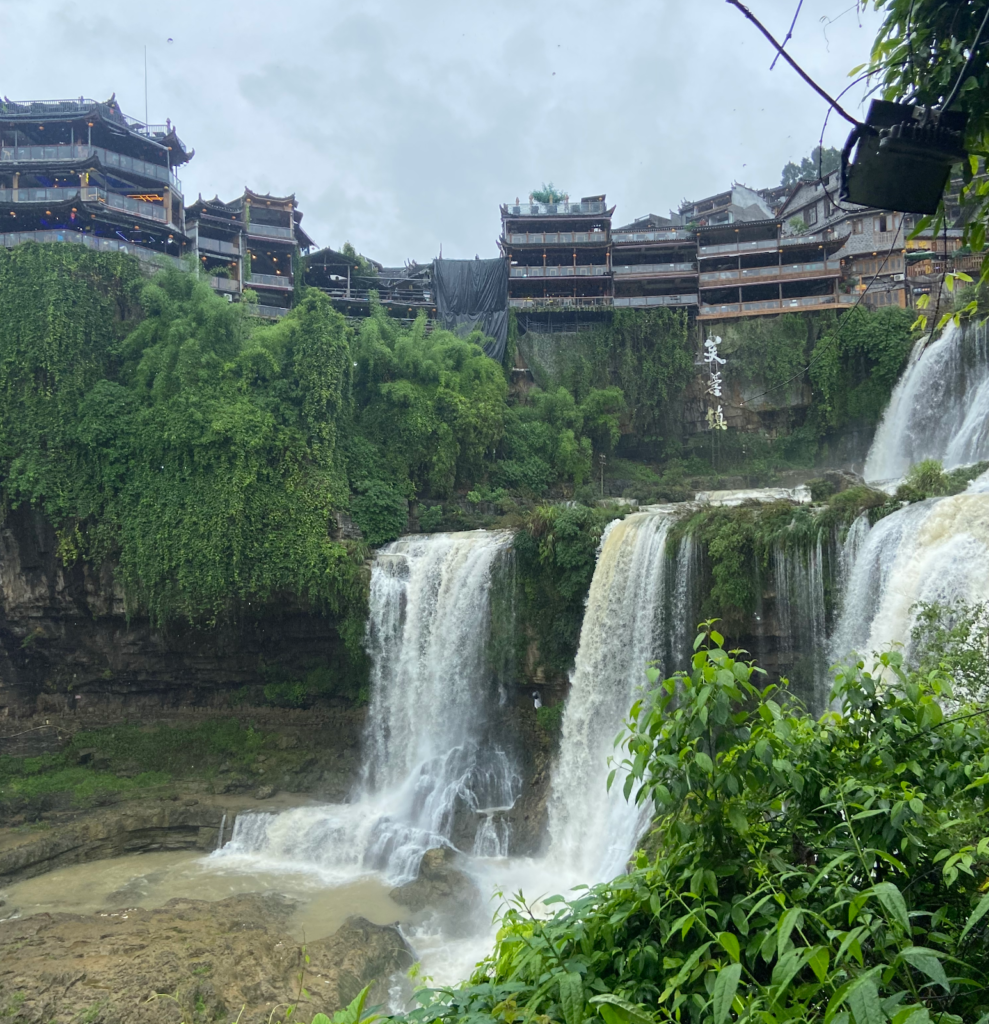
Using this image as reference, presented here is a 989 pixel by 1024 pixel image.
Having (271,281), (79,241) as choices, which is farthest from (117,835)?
(271,281)

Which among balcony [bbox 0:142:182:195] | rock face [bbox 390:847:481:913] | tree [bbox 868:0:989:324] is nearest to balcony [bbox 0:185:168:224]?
balcony [bbox 0:142:182:195]

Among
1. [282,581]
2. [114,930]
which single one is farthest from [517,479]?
[114,930]

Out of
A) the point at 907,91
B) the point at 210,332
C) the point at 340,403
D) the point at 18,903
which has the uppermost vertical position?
the point at 210,332

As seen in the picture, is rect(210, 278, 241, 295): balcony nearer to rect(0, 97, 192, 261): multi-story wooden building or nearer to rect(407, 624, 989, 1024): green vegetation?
rect(0, 97, 192, 261): multi-story wooden building

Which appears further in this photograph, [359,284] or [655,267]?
[359,284]

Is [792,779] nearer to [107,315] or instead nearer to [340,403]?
[340,403]

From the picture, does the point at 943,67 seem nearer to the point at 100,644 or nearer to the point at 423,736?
the point at 423,736

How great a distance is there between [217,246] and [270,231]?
2.45m

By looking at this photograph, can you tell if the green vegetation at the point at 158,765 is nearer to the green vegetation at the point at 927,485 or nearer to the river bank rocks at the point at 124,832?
the river bank rocks at the point at 124,832

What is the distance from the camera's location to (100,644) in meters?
20.9

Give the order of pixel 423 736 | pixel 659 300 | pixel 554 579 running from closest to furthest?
pixel 554 579, pixel 423 736, pixel 659 300

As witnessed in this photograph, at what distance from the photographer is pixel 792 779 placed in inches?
110

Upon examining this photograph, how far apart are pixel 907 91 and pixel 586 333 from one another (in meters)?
28.6

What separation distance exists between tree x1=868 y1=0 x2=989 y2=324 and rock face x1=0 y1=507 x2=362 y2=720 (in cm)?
1851
